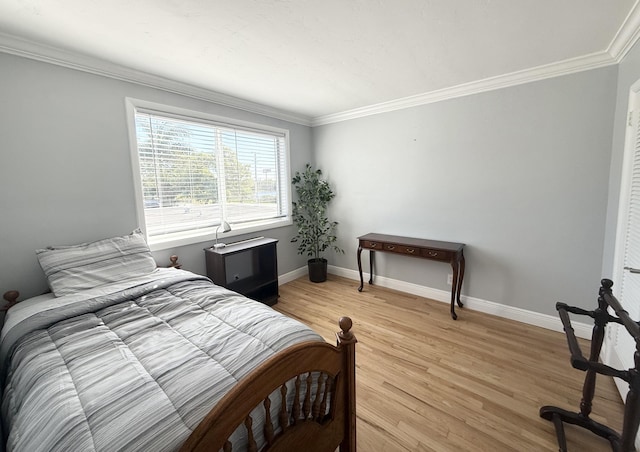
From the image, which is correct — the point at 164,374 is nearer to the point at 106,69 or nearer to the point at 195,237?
the point at 195,237

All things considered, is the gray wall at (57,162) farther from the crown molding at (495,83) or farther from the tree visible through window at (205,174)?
the crown molding at (495,83)

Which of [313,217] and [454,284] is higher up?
[313,217]

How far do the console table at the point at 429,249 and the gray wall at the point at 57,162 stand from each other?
265 centimetres

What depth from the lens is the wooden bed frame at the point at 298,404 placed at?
0.80 metres

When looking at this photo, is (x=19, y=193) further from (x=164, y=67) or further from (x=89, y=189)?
(x=164, y=67)

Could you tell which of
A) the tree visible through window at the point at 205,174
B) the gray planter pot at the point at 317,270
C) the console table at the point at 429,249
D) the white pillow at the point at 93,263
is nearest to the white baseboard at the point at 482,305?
the console table at the point at 429,249

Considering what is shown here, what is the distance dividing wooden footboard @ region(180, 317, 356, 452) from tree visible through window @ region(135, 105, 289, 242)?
7.44ft

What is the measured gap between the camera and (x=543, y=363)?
2131 millimetres

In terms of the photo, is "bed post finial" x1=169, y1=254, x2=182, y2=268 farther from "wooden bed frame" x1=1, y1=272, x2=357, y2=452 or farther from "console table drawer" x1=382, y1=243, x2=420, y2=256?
"console table drawer" x1=382, y1=243, x2=420, y2=256

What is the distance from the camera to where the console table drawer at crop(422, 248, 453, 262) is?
2.83m

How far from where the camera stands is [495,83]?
265 centimetres

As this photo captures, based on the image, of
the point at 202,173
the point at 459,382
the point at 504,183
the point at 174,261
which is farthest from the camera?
the point at 202,173

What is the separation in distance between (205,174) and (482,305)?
3471 mm

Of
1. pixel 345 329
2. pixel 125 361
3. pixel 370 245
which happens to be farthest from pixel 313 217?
pixel 125 361
